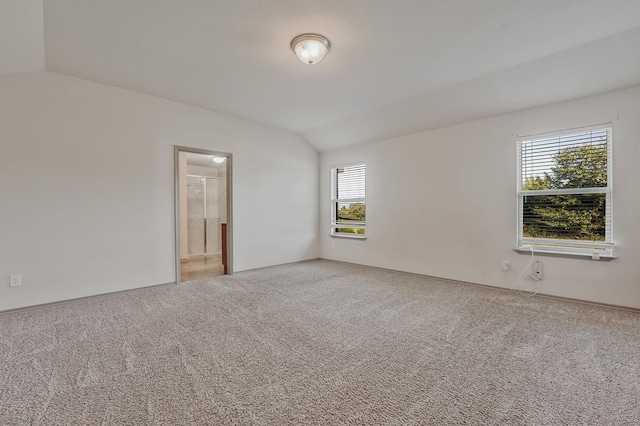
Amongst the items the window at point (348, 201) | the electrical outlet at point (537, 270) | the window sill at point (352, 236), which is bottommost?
the electrical outlet at point (537, 270)

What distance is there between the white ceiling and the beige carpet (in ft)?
8.44

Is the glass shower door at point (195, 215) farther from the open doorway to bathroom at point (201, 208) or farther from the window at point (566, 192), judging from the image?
the window at point (566, 192)

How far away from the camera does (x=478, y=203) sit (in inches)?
157

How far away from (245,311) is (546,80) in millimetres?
4181

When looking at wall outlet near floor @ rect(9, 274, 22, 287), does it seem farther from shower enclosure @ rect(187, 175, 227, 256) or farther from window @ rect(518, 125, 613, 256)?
window @ rect(518, 125, 613, 256)

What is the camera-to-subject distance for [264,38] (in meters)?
2.54

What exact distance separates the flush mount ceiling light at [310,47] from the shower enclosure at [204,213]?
199 inches

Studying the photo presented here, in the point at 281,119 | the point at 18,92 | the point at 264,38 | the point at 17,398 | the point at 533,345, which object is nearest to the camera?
the point at 17,398

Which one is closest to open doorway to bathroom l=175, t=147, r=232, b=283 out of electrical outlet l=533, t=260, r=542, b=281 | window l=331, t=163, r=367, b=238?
window l=331, t=163, r=367, b=238

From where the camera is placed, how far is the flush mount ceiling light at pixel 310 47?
8.20 feet

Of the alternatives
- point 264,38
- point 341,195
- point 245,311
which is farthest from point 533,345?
point 341,195

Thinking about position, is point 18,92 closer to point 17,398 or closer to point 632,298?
point 17,398

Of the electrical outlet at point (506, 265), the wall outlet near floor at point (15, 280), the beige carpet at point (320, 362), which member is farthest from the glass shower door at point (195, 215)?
the electrical outlet at point (506, 265)

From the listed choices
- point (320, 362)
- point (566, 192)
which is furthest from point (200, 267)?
point (566, 192)
